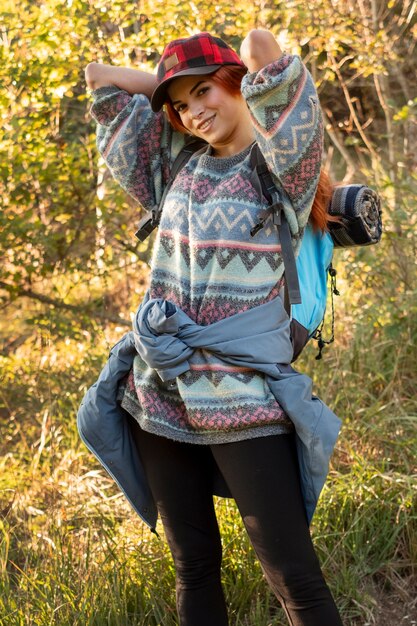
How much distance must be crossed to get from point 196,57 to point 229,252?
549 mm

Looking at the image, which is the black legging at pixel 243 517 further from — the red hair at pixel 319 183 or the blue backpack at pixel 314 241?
the red hair at pixel 319 183

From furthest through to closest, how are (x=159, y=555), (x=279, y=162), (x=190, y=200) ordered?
1. (x=159, y=555)
2. (x=190, y=200)
3. (x=279, y=162)

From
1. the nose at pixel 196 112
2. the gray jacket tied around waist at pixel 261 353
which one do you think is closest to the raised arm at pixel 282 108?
the nose at pixel 196 112

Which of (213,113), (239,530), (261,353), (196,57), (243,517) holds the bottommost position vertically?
(239,530)

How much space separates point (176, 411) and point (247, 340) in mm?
297

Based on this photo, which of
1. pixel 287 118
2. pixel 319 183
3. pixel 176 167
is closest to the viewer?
pixel 287 118

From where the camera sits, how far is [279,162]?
2.07m

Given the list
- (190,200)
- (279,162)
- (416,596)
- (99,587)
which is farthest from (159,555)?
(279,162)

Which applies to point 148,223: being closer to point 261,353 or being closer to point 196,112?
point 196,112

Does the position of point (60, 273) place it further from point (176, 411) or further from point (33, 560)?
point (176, 411)

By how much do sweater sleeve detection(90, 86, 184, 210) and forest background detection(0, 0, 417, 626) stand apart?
1.21 m

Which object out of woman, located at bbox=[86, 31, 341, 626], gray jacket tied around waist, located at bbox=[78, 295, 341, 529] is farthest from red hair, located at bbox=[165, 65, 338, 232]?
gray jacket tied around waist, located at bbox=[78, 295, 341, 529]

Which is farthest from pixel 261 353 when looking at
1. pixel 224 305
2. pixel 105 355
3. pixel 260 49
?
pixel 105 355

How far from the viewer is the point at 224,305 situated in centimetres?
218
